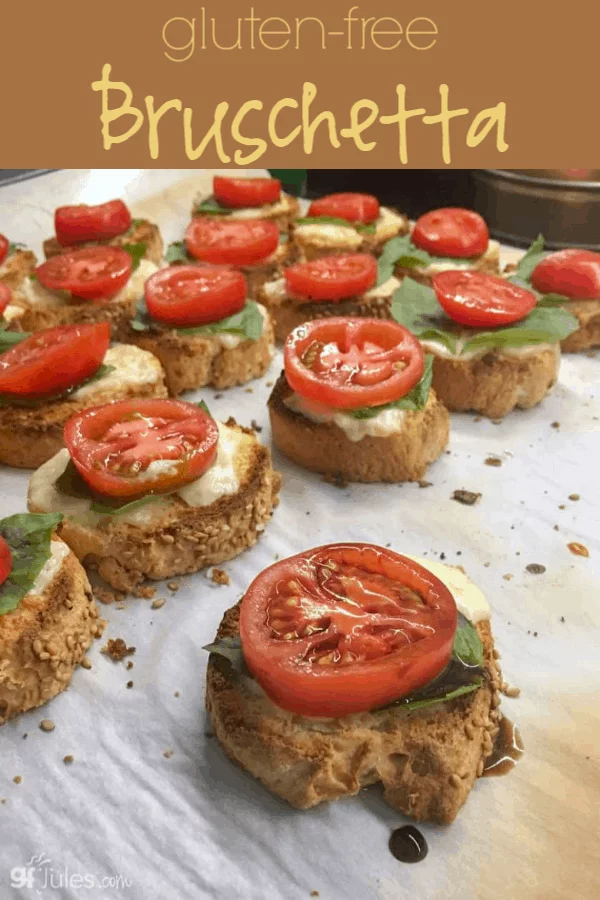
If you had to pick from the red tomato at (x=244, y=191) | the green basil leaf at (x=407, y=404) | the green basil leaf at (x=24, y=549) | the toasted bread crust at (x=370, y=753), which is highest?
the red tomato at (x=244, y=191)

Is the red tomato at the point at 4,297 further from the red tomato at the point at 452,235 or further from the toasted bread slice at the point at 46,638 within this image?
the red tomato at the point at 452,235

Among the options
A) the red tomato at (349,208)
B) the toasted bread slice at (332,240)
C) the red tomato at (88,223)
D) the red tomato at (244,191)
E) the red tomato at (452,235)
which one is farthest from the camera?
the red tomato at (244,191)

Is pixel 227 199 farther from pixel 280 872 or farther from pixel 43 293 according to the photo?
pixel 280 872

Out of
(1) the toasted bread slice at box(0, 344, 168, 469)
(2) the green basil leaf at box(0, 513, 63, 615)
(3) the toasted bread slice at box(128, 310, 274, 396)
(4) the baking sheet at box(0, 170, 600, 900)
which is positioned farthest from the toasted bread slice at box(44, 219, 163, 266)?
(2) the green basil leaf at box(0, 513, 63, 615)

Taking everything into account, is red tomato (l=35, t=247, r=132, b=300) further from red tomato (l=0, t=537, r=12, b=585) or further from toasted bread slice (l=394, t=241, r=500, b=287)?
red tomato (l=0, t=537, r=12, b=585)

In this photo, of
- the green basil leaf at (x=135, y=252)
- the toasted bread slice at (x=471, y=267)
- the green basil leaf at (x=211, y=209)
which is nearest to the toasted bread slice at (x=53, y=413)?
the green basil leaf at (x=135, y=252)

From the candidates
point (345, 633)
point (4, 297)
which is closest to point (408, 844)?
point (345, 633)

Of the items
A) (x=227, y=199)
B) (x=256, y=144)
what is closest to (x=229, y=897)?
(x=256, y=144)
